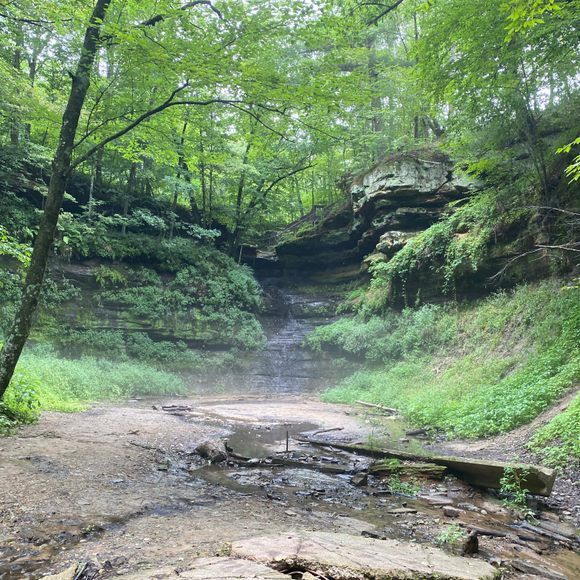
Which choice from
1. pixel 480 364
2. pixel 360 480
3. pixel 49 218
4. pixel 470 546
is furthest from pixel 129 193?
pixel 470 546

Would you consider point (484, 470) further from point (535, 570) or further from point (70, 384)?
point (70, 384)

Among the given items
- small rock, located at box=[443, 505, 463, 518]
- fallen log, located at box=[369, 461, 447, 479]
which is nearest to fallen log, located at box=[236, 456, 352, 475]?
fallen log, located at box=[369, 461, 447, 479]

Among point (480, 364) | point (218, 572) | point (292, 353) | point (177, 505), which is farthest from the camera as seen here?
point (292, 353)

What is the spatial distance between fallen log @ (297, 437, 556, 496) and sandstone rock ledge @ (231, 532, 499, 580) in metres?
2.82

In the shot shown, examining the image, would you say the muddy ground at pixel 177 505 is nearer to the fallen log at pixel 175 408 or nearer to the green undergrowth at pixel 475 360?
the green undergrowth at pixel 475 360

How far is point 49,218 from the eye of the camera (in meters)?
7.17

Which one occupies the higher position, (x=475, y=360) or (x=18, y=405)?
(x=475, y=360)

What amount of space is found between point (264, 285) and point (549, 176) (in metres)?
18.7

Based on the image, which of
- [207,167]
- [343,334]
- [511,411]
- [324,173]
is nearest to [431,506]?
[511,411]

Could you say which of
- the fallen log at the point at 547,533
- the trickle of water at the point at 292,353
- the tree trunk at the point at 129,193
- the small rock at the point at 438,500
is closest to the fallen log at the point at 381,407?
the trickle of water at the point at 292,353

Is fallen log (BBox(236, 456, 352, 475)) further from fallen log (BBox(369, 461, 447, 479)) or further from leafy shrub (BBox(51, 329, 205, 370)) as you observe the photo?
leafy shrub (BBox(51, 329, 205, 370))

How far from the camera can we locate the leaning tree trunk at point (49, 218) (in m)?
7.01

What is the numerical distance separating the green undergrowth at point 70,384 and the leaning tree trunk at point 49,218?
69 centimetres

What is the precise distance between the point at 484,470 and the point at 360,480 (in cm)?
185
